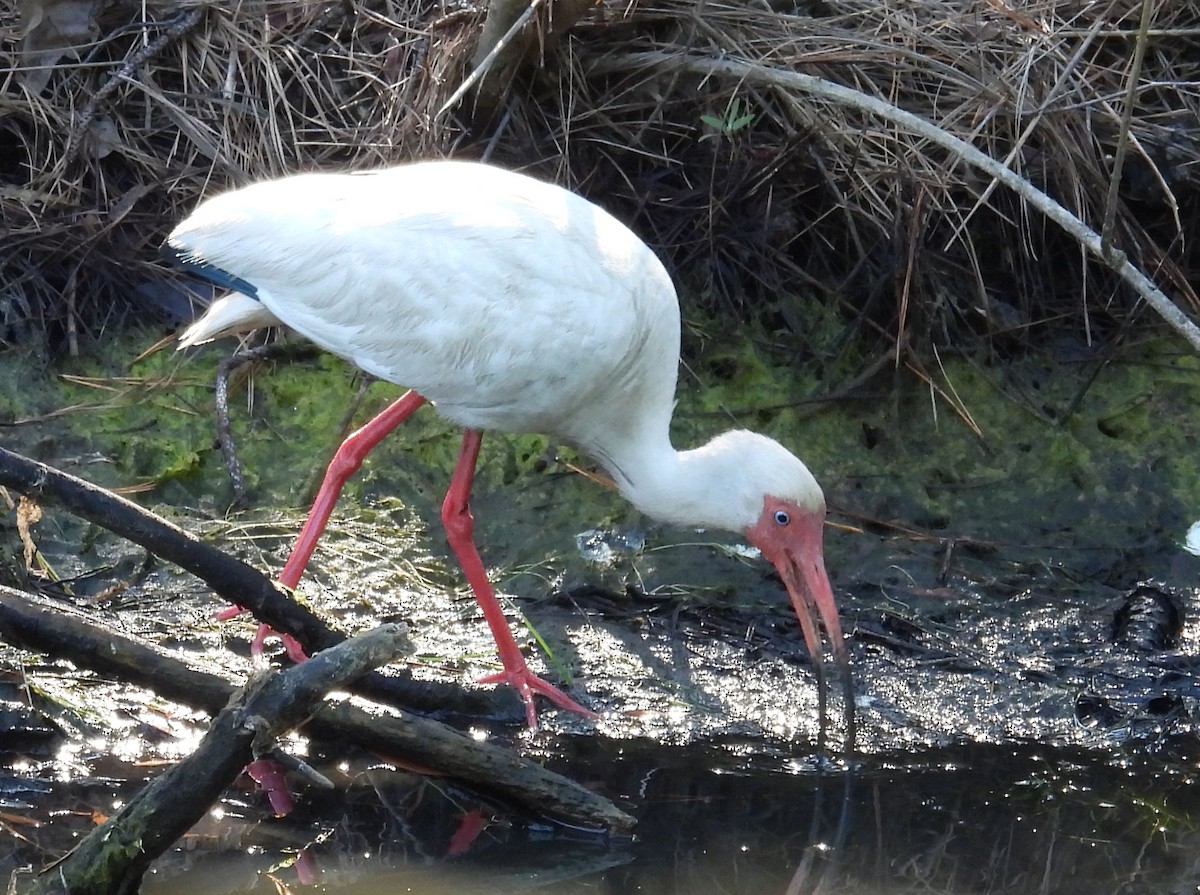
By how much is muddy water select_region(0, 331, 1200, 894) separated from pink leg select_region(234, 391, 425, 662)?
21 cm

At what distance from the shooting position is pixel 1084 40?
5.10m

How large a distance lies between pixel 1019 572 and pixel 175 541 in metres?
2.89

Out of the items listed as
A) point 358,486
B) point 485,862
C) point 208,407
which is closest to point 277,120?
point 208,407

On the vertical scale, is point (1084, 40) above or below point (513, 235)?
above

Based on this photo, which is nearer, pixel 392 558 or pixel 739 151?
pixel 392 558

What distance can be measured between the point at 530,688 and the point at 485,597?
1.01 ft

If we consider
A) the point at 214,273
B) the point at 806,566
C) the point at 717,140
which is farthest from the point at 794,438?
the point at 214,273

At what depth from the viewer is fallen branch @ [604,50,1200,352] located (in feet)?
13.1

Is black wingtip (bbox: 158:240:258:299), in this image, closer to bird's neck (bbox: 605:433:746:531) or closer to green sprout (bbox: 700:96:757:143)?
bird's neck (bbox: 605:433:746:531)

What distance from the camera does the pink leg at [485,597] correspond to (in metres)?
4.15

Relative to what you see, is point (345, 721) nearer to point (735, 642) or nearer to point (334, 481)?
point (334, 481)

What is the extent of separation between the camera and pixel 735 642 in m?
4.44

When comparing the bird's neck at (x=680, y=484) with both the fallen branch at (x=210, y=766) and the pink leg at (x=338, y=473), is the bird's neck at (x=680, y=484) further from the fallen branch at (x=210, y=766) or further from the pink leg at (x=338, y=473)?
the fallen branch at (x=210, y=766)

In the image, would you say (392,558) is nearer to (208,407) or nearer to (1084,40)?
(208,407)
